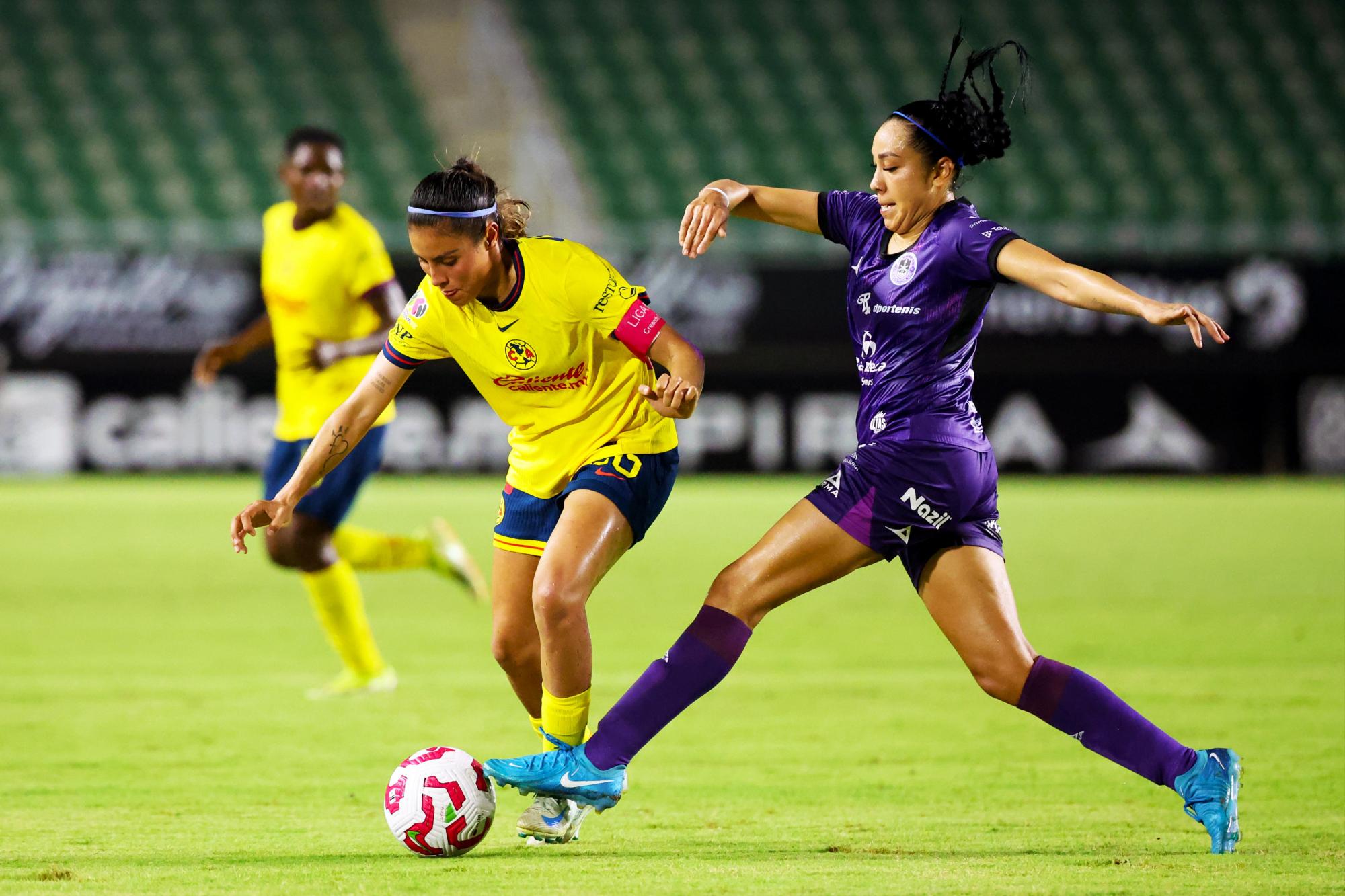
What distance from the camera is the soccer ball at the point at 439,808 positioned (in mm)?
4418

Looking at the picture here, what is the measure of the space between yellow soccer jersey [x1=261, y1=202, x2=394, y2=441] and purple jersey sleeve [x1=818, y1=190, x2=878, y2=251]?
132 inches

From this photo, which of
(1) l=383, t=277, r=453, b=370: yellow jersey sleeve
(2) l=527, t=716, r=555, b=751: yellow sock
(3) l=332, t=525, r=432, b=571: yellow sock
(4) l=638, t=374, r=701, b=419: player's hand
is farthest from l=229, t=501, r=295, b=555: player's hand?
(3) l=332, t=525, r=432, b=571: yellow sock

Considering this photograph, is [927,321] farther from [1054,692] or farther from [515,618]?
[515,618]

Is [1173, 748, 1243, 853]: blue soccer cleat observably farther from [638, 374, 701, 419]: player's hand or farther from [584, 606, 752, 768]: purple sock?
[638, 374, 701, 419]: player's hand

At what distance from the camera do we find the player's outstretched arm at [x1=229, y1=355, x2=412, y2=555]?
182 inches

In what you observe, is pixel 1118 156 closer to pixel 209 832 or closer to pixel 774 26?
pixel 774 26

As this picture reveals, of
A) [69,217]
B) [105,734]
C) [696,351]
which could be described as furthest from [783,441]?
[696,351]

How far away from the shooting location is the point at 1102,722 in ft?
14.5

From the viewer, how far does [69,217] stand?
2186 cm

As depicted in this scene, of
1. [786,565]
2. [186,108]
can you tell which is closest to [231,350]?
[786,565]

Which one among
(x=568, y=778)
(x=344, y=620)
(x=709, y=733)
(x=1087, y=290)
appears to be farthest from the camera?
(x=344, y=620)

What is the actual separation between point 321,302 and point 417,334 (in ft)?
10.2

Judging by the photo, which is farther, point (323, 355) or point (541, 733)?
point (323, 355)

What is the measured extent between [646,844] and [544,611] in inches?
27.2
